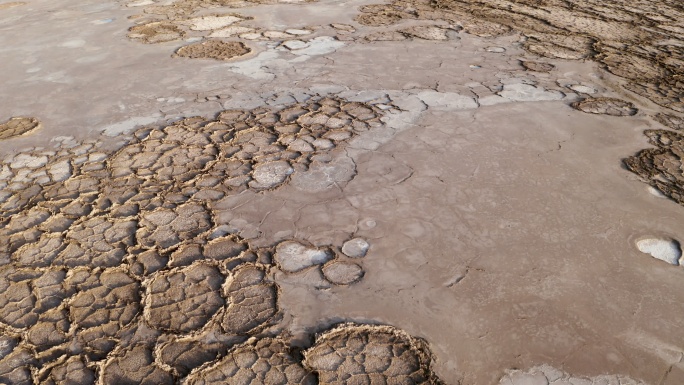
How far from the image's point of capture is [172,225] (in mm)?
2205

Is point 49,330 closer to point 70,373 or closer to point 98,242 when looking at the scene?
point 70,373

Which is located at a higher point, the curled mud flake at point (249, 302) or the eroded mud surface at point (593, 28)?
the eroded mud surface at point (593, 28)

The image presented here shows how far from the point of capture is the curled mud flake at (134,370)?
5.10 ft

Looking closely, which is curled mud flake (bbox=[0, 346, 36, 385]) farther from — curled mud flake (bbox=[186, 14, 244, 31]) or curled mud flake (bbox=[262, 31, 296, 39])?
curled mud flake (bbox=[186, 14, 244, 31])

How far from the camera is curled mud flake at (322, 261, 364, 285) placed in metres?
1.93

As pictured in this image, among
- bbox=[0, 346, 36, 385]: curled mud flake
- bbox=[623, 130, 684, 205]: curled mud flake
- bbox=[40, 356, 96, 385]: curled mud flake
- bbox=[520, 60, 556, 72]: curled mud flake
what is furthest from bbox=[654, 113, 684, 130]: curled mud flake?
bbox=[0, 346, 36, 385]: curled mud flake

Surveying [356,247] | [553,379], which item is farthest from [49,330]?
[553,379]

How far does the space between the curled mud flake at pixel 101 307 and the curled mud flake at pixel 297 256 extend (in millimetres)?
564

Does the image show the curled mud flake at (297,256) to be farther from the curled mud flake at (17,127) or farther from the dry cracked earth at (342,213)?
the curled mud flake at (17,127)

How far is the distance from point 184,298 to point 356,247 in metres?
0.72

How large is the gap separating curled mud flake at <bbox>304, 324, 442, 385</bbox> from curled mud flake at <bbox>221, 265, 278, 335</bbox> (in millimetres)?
235

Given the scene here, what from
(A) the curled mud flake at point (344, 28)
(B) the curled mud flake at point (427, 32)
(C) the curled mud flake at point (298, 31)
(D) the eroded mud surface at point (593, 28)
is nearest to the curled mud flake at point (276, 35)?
(C) the curled mud flake at point (298, 31)

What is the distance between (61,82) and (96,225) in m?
1.93

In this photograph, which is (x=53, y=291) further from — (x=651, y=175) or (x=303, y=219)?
(x=651, y=175)
